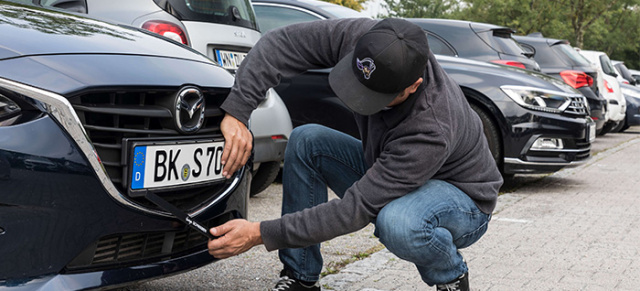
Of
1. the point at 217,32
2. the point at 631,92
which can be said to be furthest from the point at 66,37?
the point at 631,92

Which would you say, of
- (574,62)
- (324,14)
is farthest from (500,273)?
(574,62)

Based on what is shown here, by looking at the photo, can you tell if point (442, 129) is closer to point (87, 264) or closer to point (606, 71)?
point (87, 264)

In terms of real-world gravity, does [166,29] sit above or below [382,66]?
below

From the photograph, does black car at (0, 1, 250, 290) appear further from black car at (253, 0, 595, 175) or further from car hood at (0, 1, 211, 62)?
black car at (253, 0, 595, 175)

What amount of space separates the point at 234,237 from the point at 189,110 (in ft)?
1.44

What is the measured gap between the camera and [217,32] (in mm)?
4516

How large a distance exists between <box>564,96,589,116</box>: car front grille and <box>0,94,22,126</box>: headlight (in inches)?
193

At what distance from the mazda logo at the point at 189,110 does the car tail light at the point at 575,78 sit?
7.97 meters

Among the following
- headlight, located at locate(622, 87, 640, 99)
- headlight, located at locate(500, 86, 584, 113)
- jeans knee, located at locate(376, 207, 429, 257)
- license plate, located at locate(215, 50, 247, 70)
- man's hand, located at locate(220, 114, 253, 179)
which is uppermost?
man's hand, located at locate(220, 114, 253, 179)

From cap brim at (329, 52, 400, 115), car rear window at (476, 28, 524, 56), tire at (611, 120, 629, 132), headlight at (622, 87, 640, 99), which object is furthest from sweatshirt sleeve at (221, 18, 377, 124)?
headlight at (622, 87, 640, 99)

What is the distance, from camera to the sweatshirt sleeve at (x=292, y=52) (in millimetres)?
2627

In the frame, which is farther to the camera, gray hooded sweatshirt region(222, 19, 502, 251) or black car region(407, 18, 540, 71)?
black car region(407, 18, 540, 71)

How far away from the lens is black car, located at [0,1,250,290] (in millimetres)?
1914

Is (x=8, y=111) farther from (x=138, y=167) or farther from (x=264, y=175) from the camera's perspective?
(x=264, y=175)
